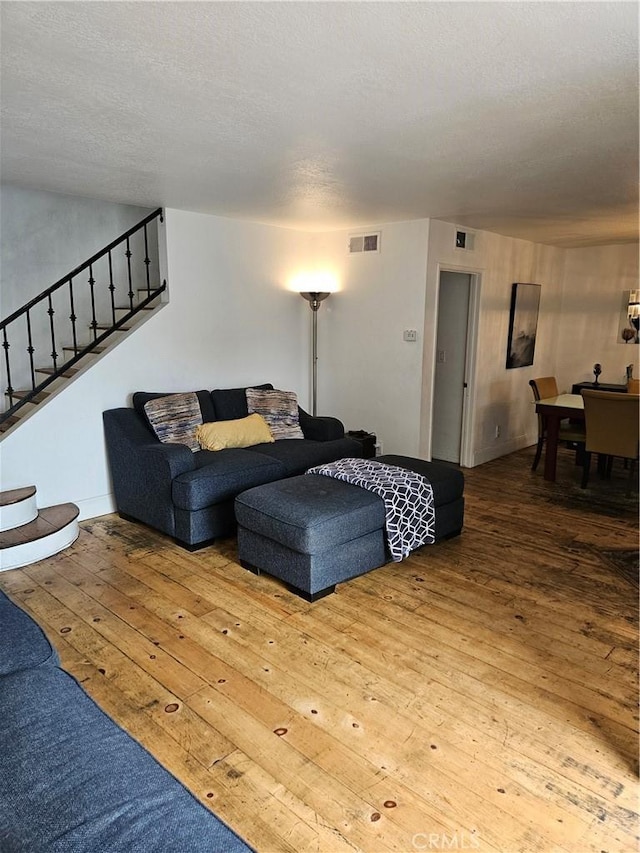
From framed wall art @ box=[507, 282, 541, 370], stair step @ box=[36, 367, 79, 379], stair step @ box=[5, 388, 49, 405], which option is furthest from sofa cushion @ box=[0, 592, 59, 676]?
framed wall art @ box=[507, 282, 541, 370]

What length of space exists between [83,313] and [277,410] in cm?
212

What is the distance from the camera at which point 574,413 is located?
5.27m

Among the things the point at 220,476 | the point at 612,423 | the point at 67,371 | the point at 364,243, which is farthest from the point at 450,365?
the point at 67,371

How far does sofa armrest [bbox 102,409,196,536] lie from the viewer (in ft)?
12.7

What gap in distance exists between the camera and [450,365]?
20.4ft

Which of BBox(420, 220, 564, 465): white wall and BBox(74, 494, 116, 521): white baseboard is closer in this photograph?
BBox(74, 494, 116, 521): white baseboard

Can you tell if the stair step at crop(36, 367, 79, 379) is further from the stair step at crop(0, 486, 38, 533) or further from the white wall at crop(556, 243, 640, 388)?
the white wall at crop(556, 243, 640, 388)

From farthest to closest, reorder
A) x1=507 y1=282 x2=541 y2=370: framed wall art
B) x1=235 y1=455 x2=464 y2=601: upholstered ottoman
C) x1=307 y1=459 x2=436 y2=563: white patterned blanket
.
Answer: x1=507 y1=282 x2=541 y2=370: framed wall art, x1=307 y1=459 x2=436 y2=563: white patterned blanket, x1=235 y1=455 x2=464 y2=601: upholstered ottoman

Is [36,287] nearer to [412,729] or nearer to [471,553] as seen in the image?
[471,553]

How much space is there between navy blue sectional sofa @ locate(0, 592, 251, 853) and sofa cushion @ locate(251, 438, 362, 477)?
2.74 metres

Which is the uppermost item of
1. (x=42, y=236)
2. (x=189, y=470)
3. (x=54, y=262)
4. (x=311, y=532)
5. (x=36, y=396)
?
(x=42, y=236)

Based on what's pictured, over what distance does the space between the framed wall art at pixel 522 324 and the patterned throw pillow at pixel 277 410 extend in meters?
2.81

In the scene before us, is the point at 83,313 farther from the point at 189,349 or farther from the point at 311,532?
the point at 311,532

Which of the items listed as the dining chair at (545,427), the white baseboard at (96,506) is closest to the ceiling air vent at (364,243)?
the dining chair at (545,427)
